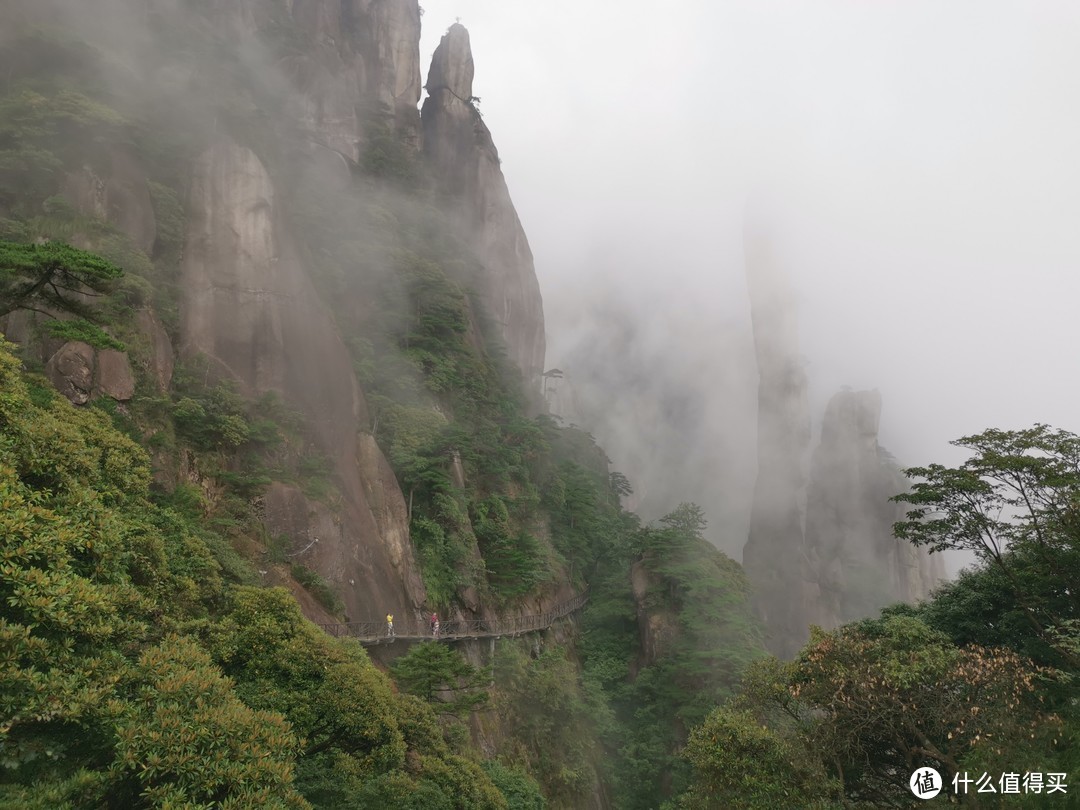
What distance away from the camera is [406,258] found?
3222 cm

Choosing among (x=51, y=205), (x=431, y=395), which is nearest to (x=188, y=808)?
(x=51, y=205)

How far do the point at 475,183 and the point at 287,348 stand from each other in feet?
105

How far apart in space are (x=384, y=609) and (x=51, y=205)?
14375 mm

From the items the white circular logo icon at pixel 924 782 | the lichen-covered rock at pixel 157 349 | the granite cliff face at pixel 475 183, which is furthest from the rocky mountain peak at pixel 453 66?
the white circular logo icon at pixel 924 782

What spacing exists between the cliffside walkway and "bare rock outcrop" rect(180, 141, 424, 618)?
58 centimetres

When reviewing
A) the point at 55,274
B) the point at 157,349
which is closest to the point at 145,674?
the point at 55,274

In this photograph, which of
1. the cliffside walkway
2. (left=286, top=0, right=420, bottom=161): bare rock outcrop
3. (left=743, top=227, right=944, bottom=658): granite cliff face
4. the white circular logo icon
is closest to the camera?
the white circular logo icon

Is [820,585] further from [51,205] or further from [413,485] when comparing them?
[51,205]

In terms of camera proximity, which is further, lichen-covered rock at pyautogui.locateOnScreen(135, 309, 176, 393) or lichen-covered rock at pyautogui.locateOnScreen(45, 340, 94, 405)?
lichen-covered rock at pyautogui.locateOnScreen(135, 309, 176, 393)

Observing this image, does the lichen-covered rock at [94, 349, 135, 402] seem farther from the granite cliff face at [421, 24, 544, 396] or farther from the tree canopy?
the granite cliff face at [421, 24, 544, 396]

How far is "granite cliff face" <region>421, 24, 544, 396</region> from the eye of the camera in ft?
156

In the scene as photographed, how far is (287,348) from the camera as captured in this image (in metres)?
20.9

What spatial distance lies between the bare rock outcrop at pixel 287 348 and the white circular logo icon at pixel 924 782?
13.6 metres

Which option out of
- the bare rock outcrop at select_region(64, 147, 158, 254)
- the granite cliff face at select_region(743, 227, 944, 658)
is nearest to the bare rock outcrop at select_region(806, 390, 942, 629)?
the granite cliff face at select_region(743, 227, 944, 658)
